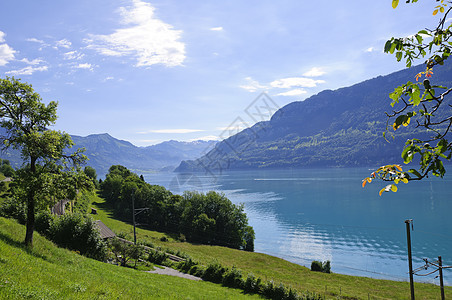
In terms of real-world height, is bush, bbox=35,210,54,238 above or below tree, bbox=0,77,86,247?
below

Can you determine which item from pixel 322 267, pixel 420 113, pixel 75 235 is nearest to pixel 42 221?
pixel 75 235

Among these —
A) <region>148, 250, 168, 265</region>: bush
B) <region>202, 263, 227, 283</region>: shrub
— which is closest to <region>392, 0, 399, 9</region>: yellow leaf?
<region>202, 263, 227, 283</region>: shrub

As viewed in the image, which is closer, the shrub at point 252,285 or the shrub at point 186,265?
the shrub at point 252,285

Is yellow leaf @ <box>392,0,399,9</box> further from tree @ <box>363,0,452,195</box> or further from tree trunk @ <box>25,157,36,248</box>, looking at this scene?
tree trunk @ <box>25,157,36,248</box>

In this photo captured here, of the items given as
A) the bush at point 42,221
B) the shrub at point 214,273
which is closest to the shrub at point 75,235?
the bush at point 42,221

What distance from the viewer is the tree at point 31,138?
16859 millimetres

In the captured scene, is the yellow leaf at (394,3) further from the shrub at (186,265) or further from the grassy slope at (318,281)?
the shrub at (186,265)

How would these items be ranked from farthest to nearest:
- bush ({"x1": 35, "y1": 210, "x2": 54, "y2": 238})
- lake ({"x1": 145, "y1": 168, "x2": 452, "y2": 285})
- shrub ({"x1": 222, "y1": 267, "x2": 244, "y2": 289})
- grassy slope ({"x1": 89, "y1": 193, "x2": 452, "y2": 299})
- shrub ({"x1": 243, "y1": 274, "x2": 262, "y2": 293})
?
lake ({"x1": 145, "y1": 168, "x2": 452, "y2": 285})
grassy slope ({"x1": 89, "y1": 193, "x2": 452, "y2": 299})
shrub ({"x1": 222, "y1": 267, "x2": 244, "y2": 289})
shrub ({"x1": 243, "y1": 274, "x2": 262, "y2": 293})
bush ({"x1": 35, "y1": 210, "x2": 54, "y2": 238})

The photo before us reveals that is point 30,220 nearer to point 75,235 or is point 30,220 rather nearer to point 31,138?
point 31,138

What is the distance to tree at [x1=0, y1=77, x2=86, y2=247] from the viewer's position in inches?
664

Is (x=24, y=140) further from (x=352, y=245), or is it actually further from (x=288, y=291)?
(x=352, y=245)

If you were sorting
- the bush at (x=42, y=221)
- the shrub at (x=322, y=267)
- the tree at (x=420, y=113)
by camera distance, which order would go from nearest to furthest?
the tree at (x=420, y=113) < the bush at (x=42, y=221) < the shrub at (x=322, y=267)

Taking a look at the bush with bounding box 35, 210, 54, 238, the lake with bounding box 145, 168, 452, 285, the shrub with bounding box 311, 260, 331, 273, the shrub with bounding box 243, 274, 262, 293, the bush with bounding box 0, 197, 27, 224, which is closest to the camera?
the bush with bounding box 35, 210, 54, 238

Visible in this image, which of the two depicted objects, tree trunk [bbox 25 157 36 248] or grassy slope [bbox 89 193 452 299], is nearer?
tree trunk [bbox 25 157 36 248]
